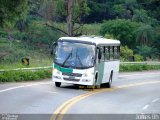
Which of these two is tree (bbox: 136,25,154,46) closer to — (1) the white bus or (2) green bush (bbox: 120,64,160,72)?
(2) green bush (bbox: 120,64,160,72)

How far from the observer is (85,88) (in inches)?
1261

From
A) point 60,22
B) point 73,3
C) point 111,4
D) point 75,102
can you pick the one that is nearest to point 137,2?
point 111,4

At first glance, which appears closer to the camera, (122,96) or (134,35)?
(122,96)

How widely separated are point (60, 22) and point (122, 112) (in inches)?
2799

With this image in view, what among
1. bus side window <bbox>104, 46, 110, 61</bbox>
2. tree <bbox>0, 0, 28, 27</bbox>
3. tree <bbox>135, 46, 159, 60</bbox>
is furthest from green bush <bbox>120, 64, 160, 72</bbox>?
bus side window <bbox>104, 46, 110, 61</bbox>

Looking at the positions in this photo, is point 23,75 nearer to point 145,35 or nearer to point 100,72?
point 100,72

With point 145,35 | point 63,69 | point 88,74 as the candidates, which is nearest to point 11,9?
point 63,69

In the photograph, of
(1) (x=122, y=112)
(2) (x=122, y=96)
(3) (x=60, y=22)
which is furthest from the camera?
(3) (x=60, y=22)

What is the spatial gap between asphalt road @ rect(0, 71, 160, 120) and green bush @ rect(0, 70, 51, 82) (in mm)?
3039

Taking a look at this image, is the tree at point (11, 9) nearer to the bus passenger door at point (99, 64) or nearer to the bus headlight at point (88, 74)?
the bus passenger door at point (99, 64)

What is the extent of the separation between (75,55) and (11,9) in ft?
24.6

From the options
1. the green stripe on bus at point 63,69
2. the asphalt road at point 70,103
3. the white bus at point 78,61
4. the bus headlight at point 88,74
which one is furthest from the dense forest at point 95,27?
the asphalt road at point 70,103

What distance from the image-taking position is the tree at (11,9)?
3544 cm

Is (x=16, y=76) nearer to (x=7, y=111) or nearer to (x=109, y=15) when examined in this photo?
(x=7, y=111)
